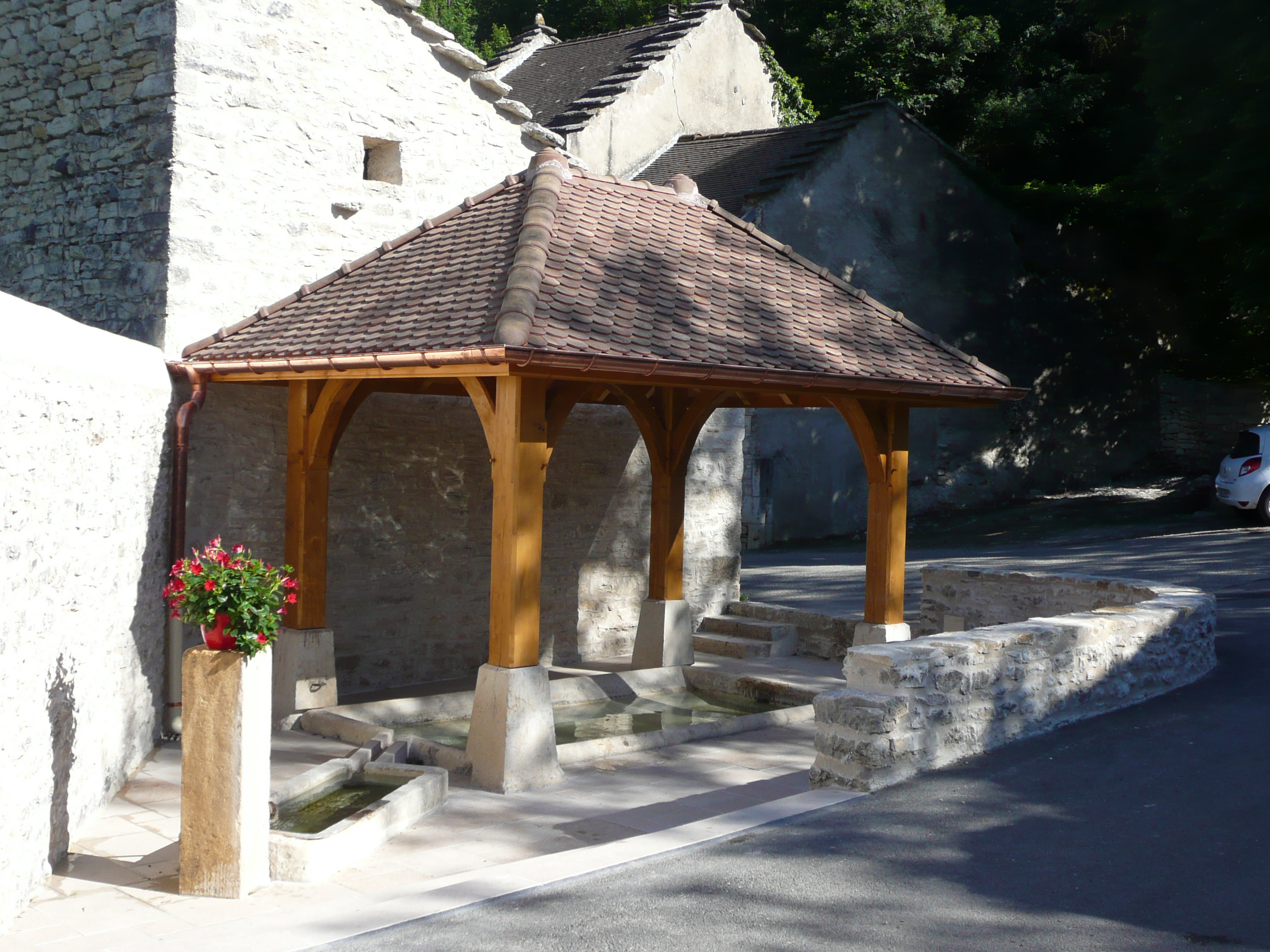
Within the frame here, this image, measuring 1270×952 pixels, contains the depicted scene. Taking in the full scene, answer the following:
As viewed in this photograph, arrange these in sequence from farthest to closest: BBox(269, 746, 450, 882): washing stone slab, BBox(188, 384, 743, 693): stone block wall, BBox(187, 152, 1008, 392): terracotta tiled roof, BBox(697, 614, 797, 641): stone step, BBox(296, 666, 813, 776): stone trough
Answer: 1. BBox(697, 614, 797, 641): stone step
2. BBox(188, 384, 743, 693): stone block wall
3. BBox(296, 666, 813, 776): stone trough
4. BBox(187, 152, 1008, 392): terracotta tiled roof
5. BBox(269, 746, 450, 882): washing stone slab

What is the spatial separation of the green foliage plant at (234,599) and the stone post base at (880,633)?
5.32m

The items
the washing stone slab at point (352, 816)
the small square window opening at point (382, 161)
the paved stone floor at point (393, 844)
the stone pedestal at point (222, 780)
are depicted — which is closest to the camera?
the paved stone floor at point (393, 844)

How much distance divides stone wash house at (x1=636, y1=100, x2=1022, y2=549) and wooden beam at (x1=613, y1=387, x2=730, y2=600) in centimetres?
742

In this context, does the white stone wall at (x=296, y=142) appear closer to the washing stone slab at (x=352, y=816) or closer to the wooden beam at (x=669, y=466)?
the wooden beam at (x=669, y=466)

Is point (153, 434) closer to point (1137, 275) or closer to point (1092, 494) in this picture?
point (1092, 494)

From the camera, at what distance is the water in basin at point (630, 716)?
846cm

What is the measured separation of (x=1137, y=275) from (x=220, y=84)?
17723 mm

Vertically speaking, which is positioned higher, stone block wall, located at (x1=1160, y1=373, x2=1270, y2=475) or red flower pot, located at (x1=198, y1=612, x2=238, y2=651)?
stone block wall, located at (x1=1160, y1=373, x2=1270, y2=475)

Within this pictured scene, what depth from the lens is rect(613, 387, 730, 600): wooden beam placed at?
1043 centimetres

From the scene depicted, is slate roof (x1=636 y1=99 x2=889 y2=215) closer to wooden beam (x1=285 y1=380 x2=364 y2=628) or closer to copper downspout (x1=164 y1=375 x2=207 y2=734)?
wooden beam (x1=285 y1=380 x2=364 y2=628)

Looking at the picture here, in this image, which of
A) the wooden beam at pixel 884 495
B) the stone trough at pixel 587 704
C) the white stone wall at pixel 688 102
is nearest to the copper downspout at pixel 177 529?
the stone trough at pixel 587 704

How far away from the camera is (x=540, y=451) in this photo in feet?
22.9

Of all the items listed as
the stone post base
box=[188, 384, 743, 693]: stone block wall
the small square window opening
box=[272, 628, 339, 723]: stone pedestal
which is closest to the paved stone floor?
box=[272, 628, 339, 723]: stone pedestal

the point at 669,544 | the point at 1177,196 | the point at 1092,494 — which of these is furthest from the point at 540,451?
the point at 1092,494
